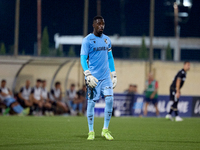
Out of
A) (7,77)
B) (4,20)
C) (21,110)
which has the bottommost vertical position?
(21,110)

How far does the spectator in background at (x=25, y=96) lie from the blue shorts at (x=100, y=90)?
38.2 ft

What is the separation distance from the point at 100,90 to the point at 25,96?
11.9 m

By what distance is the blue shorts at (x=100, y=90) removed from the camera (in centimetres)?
830

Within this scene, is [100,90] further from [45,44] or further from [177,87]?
[45,44]

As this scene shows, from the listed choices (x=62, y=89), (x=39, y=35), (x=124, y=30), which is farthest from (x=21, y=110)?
(x=124, y=30)

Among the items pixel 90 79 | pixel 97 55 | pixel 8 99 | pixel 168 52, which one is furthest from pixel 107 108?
pixel 168 52

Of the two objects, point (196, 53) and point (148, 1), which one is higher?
point (148, 1)

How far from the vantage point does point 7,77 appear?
2058 centimetres

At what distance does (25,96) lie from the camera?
64.9 feet

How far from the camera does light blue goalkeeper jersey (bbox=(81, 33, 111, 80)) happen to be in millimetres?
8320

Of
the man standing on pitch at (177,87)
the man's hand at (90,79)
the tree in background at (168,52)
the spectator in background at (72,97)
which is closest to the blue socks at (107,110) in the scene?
the man's hand at (90,79)

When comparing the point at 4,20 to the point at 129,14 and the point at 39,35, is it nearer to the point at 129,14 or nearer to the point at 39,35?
the point at 39,35

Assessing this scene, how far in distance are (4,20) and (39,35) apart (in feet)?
6.62

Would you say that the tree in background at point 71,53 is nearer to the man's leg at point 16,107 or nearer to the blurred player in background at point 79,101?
the blurred player in background at point 79,101
